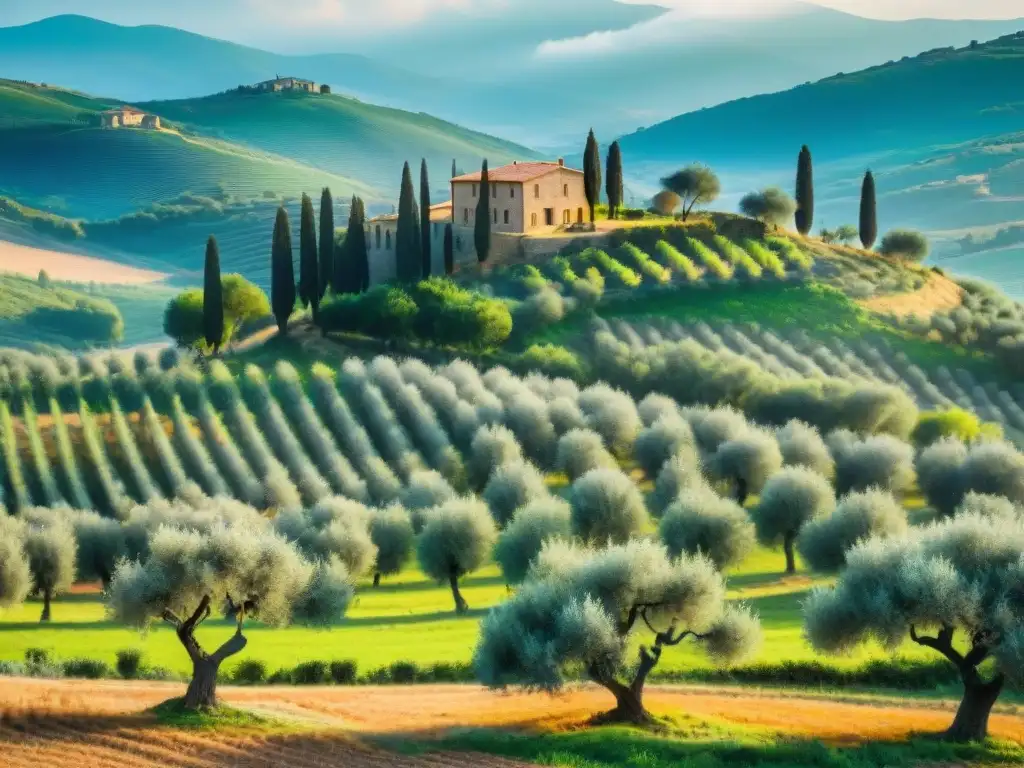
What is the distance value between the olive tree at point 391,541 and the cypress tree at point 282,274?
2998 cm

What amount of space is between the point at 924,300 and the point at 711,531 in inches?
2054

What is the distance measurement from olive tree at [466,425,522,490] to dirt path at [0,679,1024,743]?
27.7 metres

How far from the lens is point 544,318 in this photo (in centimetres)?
8194

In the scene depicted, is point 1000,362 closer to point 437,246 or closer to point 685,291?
point 685,291

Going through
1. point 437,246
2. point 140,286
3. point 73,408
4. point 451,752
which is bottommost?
point 451,752

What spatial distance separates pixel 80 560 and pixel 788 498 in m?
27.7

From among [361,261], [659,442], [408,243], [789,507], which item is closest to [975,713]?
[789,507]

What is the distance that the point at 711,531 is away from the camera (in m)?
48.6

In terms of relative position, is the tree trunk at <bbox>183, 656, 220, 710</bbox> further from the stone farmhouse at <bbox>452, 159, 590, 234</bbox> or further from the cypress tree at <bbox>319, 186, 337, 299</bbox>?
the stone farmhouse at <bbox>452, 159, 590, 234</bbox>

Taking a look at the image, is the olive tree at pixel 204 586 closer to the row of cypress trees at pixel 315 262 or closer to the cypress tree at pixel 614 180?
the row of cypress trees at pixel 315 262

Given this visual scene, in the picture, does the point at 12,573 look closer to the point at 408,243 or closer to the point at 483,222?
the point at 408,243

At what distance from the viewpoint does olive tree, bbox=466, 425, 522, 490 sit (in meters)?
63.9

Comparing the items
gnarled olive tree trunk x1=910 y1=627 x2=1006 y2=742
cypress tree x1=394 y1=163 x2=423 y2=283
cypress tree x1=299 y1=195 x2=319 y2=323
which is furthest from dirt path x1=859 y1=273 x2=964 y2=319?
gnarled olive tree trunk x1=910 y1=627 x2=1006 y2=742

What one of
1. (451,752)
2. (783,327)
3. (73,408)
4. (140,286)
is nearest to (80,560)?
(73,408)
